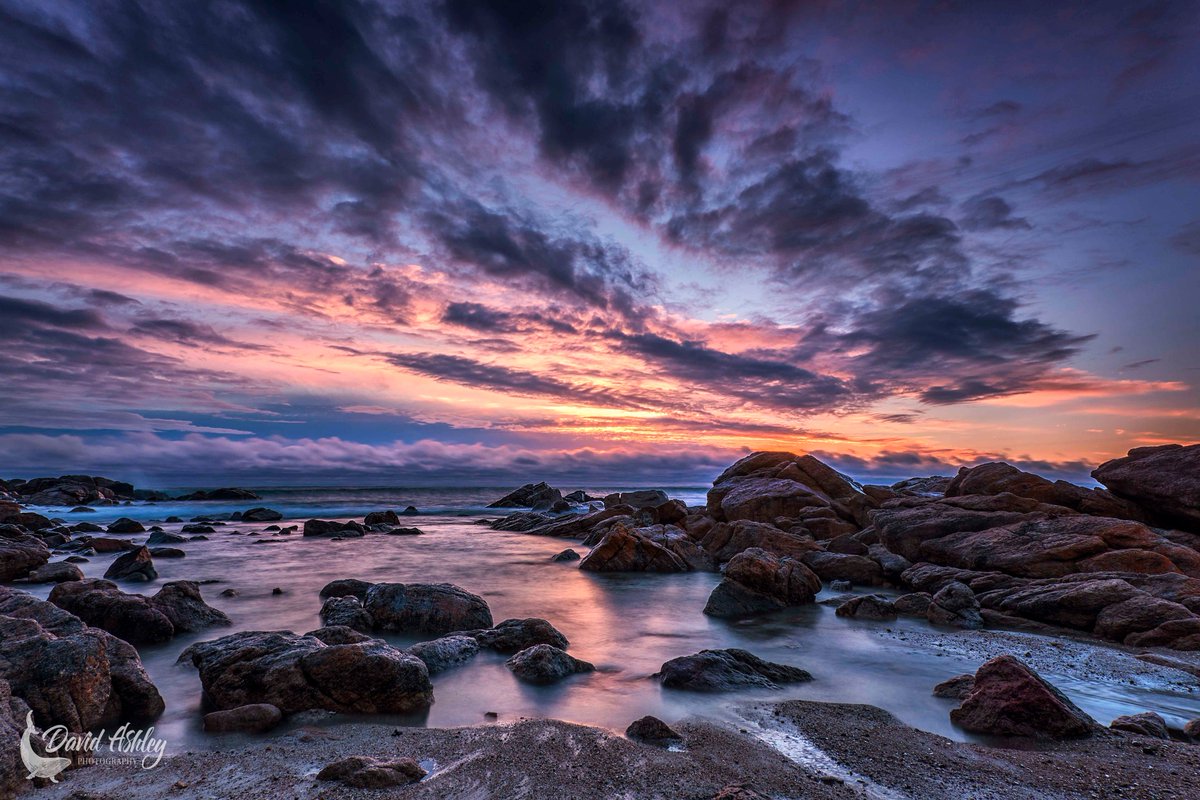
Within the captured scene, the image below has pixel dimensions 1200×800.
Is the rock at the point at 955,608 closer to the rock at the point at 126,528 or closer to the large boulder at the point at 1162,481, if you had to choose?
the large boulder at the point at 1162,481

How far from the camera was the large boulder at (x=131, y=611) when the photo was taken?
33.2 feet

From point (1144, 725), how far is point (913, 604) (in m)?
7.08

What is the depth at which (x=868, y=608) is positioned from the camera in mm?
13461

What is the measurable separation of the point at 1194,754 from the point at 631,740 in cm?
599

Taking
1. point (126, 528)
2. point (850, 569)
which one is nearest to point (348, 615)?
point (850, 569)

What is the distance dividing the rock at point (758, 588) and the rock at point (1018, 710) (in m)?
7.25

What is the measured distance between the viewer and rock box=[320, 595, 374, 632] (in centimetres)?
1166

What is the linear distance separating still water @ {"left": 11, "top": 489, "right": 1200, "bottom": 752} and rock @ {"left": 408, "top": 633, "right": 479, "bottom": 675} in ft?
0.77

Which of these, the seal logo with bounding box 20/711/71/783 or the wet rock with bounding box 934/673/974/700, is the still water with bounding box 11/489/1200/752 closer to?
the wet rock with bounding box 934/673/974/700

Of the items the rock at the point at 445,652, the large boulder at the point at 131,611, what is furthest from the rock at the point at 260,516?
the rock at the point at 445,652

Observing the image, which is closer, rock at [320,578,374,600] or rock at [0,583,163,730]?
rock at [0,583,163,730]

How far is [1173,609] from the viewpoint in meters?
10.9
